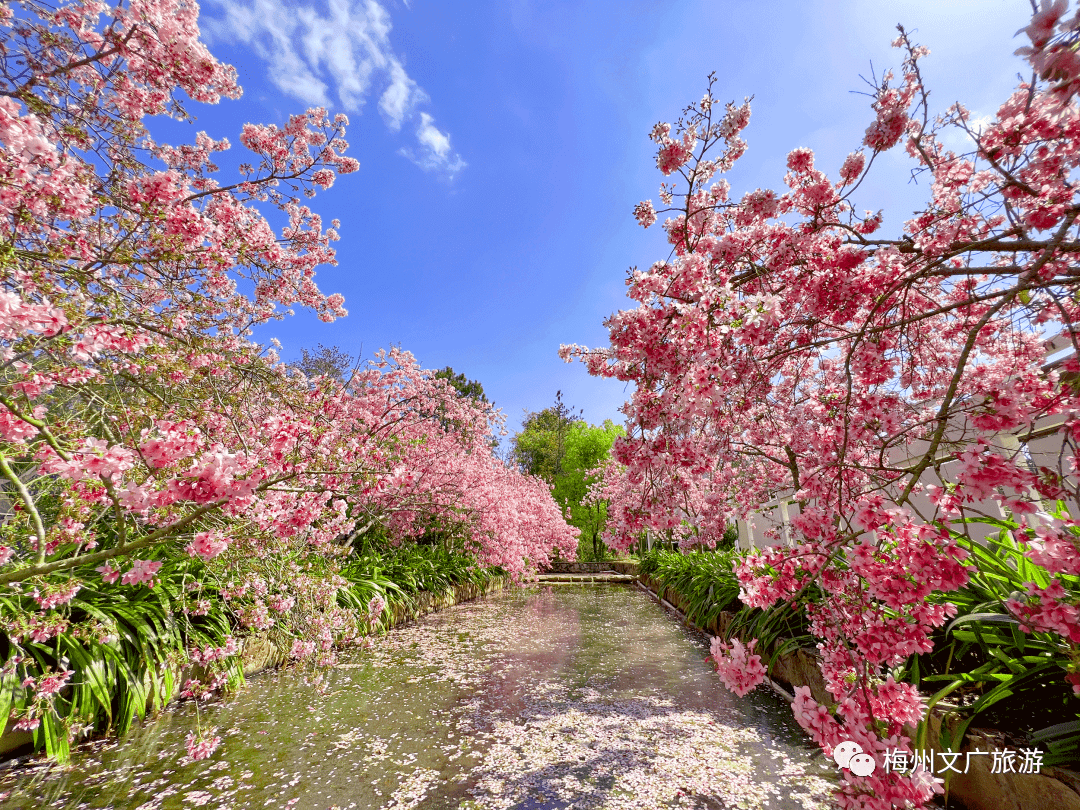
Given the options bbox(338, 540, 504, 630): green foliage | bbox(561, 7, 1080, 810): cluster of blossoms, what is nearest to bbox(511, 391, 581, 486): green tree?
bbox(338, 540, 504, 630): green foliage

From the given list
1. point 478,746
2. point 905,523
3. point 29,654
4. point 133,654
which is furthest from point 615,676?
point 29,654

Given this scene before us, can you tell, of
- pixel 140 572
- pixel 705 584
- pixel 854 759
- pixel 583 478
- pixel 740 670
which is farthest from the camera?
pixel 583 478

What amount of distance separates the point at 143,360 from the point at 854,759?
373 centimetres

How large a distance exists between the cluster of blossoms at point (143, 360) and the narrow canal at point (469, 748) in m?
0.36

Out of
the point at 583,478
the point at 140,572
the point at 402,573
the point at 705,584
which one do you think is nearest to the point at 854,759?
the point at 140,572

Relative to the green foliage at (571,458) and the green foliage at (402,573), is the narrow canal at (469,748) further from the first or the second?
the green foliage at (571,458)

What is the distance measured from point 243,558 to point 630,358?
314cm

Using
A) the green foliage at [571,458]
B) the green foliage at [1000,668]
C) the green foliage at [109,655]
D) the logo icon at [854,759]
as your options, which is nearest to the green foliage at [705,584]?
the green foliage at [1000,668]

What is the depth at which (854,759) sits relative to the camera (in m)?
1.40

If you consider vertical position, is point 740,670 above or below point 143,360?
below

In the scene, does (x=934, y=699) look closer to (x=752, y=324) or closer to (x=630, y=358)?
(x=752, y=324)

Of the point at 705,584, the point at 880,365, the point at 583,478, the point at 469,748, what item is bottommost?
the point at 469,748

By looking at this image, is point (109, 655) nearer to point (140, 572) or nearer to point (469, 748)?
point (140, 572)

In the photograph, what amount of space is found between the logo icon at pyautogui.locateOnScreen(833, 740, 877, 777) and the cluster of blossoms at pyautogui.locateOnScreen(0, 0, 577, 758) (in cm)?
208
